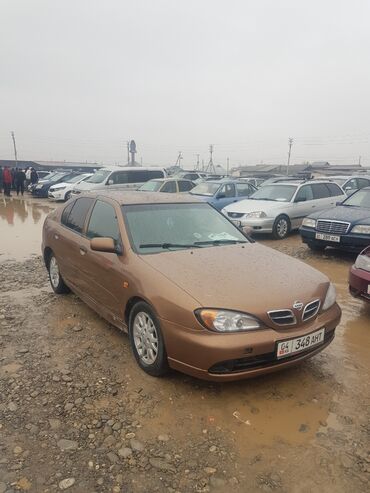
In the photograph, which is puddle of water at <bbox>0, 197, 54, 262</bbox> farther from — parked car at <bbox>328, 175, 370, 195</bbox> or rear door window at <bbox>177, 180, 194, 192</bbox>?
parked car at <bbox>328, 175, 370, 195</bbox>

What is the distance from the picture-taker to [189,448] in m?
2.55

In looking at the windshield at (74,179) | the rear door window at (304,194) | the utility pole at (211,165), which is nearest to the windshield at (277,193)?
the rear door window at (304,194)

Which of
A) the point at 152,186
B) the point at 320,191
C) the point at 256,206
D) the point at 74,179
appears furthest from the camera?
the point at 74,179

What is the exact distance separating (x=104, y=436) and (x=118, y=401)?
15.2 inches

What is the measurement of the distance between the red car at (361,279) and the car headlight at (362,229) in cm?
275

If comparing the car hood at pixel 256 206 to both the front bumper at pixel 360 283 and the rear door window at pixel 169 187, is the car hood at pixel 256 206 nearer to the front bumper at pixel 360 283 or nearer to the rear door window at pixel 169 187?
the rear door window at pixel 169 187

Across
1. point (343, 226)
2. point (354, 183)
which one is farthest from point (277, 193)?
point (354, 183)

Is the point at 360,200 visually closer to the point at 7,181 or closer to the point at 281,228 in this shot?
the point at 281,228

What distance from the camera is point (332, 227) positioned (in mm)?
7785

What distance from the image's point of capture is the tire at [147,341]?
3.15 meters

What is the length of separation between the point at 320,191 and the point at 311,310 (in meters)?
9.08

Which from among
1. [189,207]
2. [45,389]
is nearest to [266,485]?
[45,389]

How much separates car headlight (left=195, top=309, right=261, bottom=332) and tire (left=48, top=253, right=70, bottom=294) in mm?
3071

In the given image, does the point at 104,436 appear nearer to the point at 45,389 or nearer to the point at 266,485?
the point at 45,389
